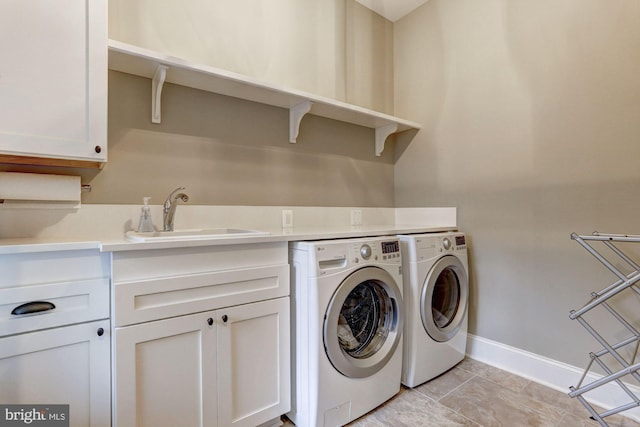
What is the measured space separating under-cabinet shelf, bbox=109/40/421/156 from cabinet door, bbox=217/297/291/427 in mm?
1160

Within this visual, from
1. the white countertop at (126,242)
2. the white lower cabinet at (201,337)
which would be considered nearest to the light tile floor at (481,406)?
the white lower cabinet at (201,337)

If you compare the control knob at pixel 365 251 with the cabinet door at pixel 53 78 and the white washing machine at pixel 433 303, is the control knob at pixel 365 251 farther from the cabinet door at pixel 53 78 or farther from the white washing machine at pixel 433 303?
the cabinet door at pixel 53 78

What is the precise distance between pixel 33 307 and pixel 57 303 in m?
0.06

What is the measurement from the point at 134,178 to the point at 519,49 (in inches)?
97.9

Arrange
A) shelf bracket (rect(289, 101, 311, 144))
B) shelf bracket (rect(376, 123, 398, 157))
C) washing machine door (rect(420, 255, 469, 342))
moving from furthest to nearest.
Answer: shelf bracket (rect(376, 123, 398, 157)), shelf bracket (rect(289, 101, 311, 144)), washing machine door (rect(420, 255, 469, 342))

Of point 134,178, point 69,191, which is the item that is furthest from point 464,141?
point 69,191

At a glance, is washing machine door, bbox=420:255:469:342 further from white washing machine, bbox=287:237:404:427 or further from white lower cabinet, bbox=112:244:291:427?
white lower cabinet, bbox=112:244:291:427

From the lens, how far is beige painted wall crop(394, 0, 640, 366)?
167cm

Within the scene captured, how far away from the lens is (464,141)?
2.32 meters

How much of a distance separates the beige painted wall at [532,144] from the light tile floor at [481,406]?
28 cm

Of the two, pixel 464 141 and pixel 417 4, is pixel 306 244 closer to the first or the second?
pixel 464 141

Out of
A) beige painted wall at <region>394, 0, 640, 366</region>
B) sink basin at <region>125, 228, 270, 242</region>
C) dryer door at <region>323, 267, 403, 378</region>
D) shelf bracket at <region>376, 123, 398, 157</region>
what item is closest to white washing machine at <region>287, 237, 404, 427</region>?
dryer door at <region>323, 267, 403, 378</region>

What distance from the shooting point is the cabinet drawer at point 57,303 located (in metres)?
0.98

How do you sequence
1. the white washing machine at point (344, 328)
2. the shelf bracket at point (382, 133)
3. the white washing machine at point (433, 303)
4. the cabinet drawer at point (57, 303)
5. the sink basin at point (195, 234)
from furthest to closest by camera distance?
the shelf bracket at point (382, 133) → the white washing machine at point (433, 303) → the white washing machine at point (344, 328) → the sink basin at point (195, 234) → the cabinet drawer at point (57, 303)
